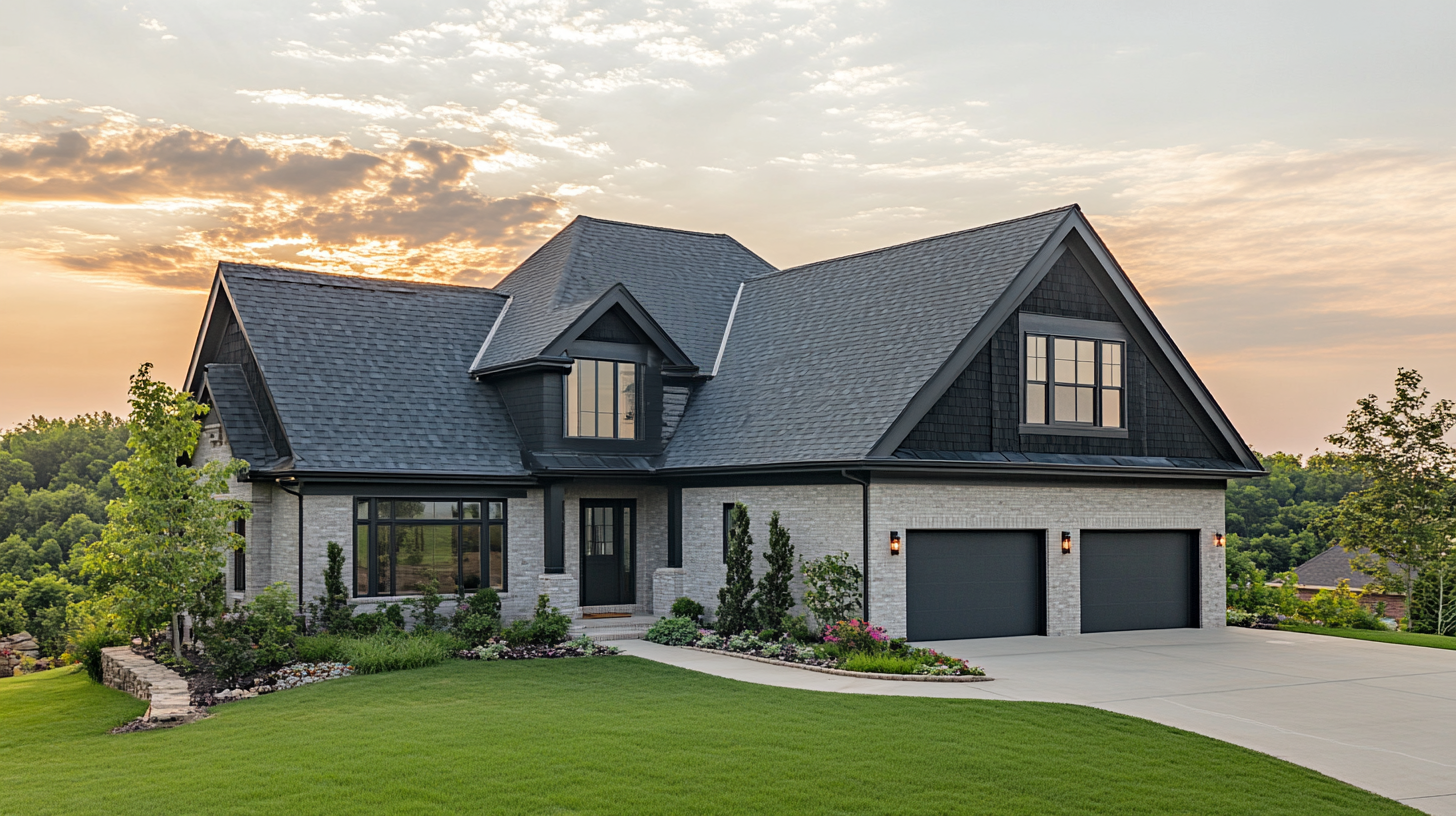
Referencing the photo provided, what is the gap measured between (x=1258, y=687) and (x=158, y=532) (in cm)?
1710

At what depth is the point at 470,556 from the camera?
70.4 feet

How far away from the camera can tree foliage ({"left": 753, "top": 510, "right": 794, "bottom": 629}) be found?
64.8 feet

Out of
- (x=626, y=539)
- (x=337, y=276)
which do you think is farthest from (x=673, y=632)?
(x=337, y=276)

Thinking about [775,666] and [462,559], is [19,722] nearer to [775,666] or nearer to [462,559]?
[462,559]

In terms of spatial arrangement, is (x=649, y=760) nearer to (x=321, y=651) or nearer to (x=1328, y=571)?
(x=321, y=651)

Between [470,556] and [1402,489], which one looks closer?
[470,556]

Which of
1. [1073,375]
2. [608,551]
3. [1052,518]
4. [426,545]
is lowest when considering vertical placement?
[608,551]

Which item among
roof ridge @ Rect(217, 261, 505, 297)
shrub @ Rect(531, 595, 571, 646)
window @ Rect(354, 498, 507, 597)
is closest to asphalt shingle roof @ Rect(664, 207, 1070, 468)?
window @ Rect(354, 498, 507, 597)

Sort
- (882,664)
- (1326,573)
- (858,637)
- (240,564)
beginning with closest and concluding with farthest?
(882,664)
(858,637)
(240,564)
(1326,573)

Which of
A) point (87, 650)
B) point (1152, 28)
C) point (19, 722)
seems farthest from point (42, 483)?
point (1152, 28)

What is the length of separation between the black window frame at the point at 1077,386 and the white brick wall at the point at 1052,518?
1.15m

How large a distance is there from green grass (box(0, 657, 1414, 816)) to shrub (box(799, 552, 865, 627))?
14.1 ft

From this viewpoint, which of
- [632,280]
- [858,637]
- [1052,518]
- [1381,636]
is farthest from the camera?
[632,280]

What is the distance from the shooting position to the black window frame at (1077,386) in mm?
21016
